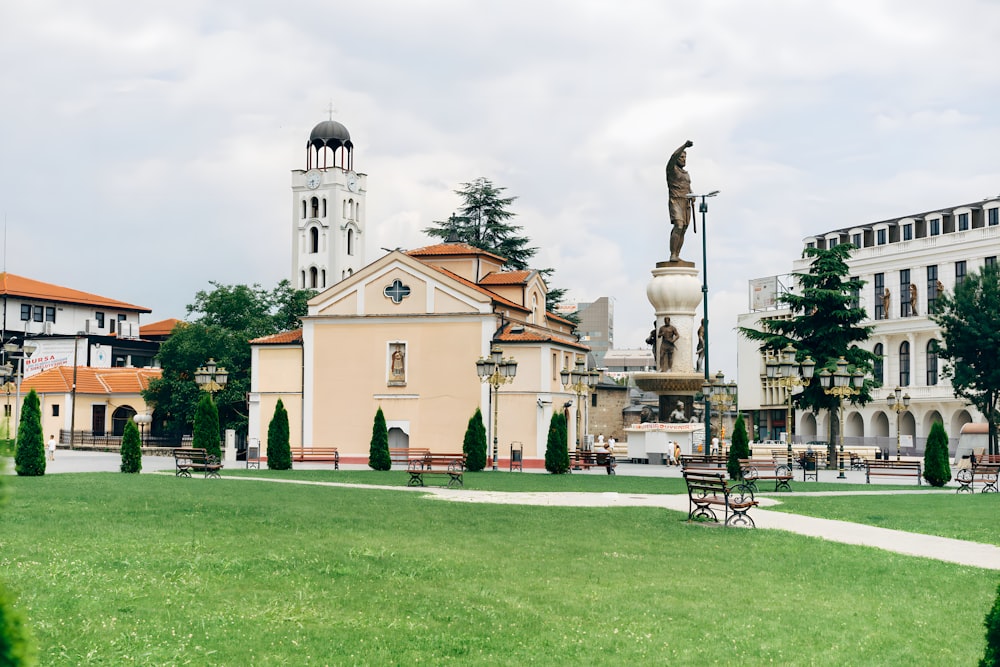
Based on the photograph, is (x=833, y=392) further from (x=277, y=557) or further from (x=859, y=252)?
(x=859, y=252)

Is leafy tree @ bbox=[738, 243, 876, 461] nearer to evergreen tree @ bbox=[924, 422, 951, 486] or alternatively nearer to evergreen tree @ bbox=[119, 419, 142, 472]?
evergreen tree @ bbox=[924, 422, 951, 486]

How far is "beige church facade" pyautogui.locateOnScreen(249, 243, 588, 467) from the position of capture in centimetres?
4559

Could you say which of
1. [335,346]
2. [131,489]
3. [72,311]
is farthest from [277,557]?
[72,311]

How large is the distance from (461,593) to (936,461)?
919 inches

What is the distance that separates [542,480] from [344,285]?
20214mm

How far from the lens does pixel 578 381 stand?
134 feet

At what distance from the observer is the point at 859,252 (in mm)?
88250

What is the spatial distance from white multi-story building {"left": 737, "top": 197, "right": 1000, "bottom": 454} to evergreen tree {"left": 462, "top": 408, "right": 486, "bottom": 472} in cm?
4420

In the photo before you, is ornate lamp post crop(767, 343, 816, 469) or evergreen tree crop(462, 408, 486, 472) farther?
evergreen tree crop(462, 408, 486, 472)

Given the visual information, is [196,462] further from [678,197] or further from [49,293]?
[49,293]

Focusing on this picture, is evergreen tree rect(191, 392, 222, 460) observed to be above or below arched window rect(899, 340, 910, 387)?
below

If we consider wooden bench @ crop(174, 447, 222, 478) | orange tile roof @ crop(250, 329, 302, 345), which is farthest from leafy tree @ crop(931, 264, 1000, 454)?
wooden bench @ crop(174, 447, 222, 478)

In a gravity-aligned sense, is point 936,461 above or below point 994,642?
below

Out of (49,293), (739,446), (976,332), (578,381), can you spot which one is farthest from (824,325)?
(49,293)
